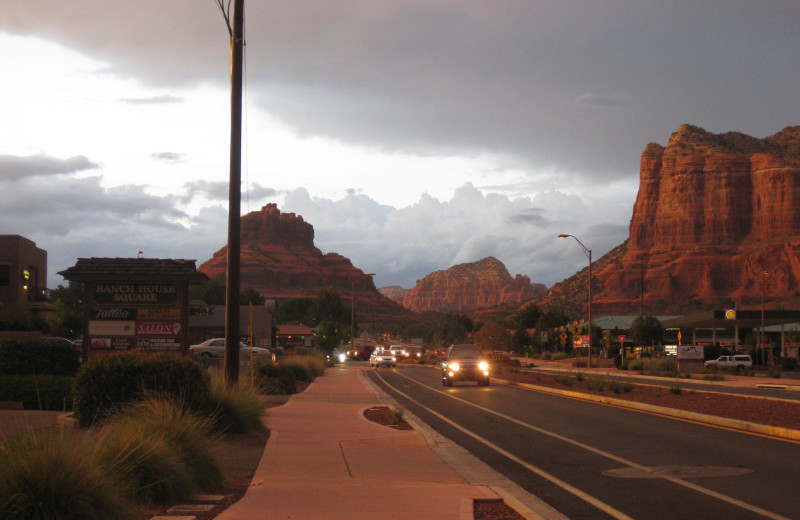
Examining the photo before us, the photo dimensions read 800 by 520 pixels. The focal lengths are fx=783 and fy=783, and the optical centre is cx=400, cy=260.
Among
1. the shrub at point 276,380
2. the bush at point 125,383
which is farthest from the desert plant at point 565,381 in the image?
the bush at point 125,383

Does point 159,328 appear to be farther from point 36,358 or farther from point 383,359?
point 383,359

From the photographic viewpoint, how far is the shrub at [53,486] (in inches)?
230

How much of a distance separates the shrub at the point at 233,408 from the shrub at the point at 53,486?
6.11m

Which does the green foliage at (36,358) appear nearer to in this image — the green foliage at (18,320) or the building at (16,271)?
the green foliage at (18,320)

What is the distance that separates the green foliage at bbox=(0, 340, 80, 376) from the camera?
19094 millimetres

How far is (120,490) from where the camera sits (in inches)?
267

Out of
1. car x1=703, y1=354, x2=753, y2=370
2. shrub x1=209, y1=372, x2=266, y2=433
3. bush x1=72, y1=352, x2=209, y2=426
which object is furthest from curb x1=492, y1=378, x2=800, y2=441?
car x1=703, y1=354, x2=753, y2=370

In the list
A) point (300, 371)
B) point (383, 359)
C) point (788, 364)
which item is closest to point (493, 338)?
point (383, 359)

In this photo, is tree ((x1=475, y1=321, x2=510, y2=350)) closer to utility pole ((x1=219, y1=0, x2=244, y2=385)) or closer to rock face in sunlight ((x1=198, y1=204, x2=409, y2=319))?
rock face in sunlight ((x1=198, y1=204, x2=409, y2=319))

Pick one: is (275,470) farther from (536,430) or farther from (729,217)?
(729,217)

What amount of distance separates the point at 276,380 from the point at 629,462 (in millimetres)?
16624

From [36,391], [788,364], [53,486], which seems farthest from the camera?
[788,364]

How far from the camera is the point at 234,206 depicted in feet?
51.9

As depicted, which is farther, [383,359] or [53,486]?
[383,359]
